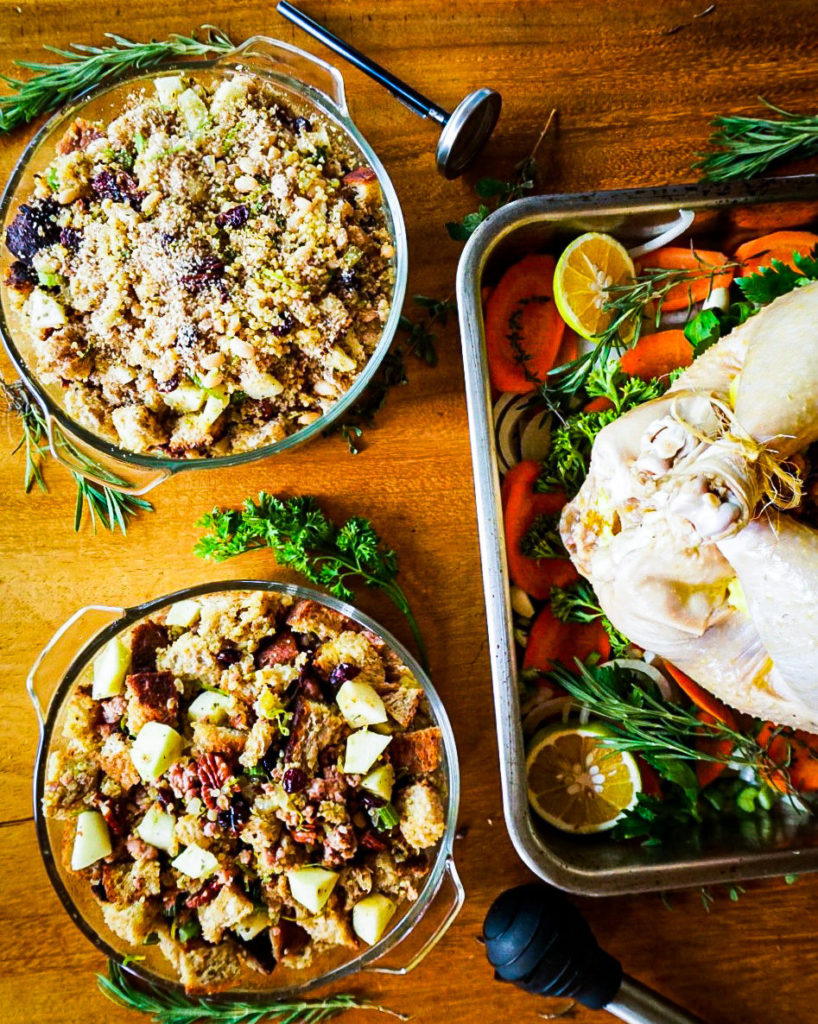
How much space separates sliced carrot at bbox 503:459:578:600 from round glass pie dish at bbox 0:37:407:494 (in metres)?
0.33

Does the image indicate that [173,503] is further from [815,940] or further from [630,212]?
[815,940]

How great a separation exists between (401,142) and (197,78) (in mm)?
381

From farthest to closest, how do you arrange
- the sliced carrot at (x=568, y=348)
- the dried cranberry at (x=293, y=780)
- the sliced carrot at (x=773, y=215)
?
1. the sliced carrot at (x=568, y=348)
2. the sliced carrot at (x=773, y=215)
3. the dried cranberry at (x=293, y=780)

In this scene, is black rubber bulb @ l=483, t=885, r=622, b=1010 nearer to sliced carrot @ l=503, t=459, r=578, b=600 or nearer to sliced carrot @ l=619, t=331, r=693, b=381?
sliced carrot @ l=503, t=459, r=578, b=600

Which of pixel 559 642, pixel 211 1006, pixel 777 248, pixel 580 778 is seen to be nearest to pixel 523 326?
pixel 777 248

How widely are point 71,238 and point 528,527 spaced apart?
924 mm

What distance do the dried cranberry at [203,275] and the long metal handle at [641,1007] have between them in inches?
57.3

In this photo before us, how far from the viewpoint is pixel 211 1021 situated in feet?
4.92

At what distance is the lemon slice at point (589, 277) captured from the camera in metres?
1.42

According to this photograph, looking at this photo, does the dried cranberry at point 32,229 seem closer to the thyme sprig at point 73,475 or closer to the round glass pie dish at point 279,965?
the thyme sprig at point 73,475

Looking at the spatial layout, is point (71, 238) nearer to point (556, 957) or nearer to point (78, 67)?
point (78, 67)

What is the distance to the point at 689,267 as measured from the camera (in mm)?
1484

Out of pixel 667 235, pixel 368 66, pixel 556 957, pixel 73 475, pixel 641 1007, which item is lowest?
pixel 641 1007

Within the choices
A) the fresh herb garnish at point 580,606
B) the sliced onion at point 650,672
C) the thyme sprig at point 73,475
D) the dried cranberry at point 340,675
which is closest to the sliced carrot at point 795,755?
the sliced onion at point 650,672
